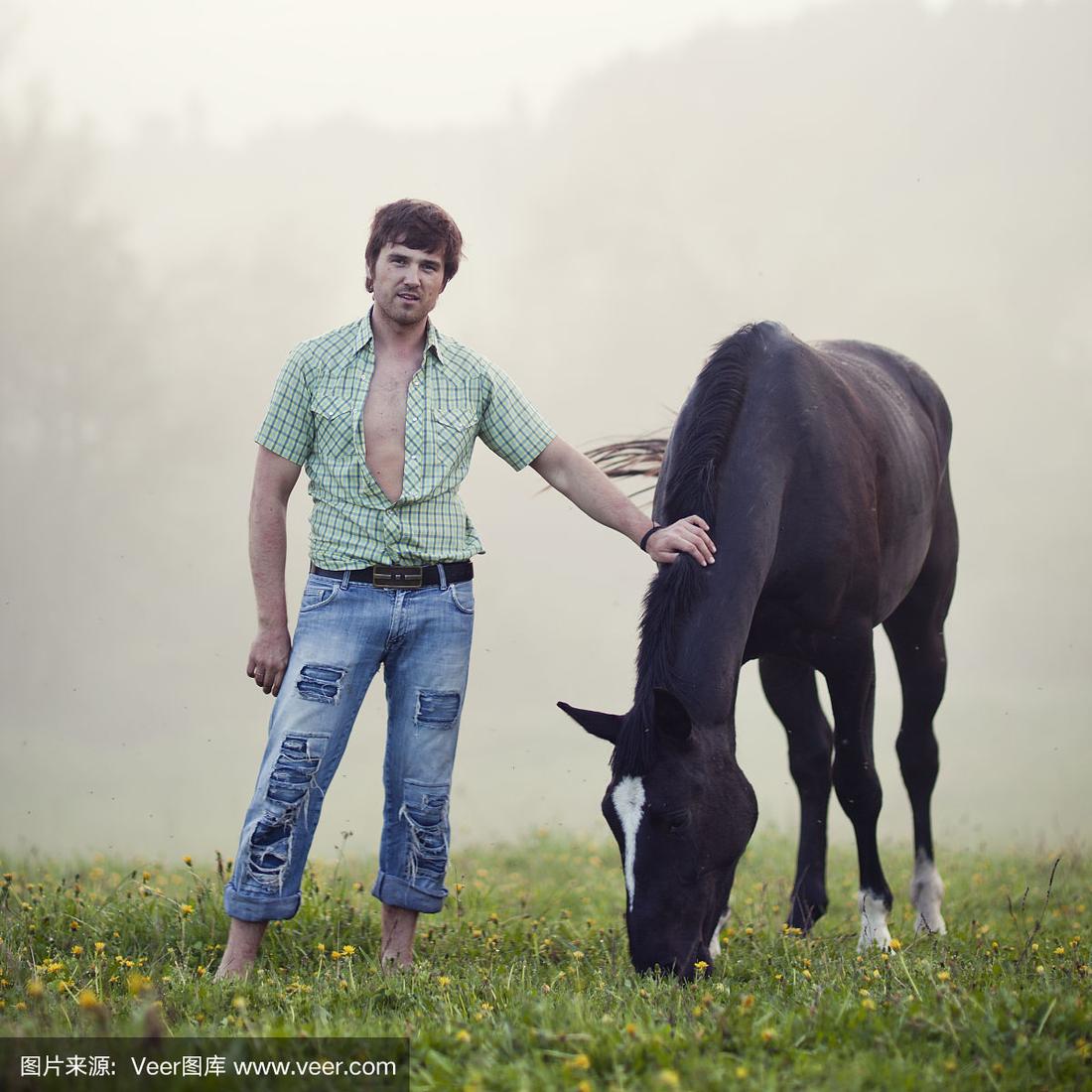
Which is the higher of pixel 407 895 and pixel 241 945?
pixel 407 895

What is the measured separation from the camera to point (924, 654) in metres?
6.95

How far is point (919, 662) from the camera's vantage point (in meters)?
6.97

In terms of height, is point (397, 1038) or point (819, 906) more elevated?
point (397, 1038)

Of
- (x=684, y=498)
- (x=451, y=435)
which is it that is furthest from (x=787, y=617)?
(x=451, y=435)

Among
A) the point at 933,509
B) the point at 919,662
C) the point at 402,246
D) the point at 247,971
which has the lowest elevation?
the point at 247,971

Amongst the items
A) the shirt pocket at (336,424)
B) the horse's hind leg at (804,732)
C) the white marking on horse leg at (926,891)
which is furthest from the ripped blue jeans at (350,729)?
the white marking on horse leg at (926,891)

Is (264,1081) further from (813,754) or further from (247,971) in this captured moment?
(813,754)

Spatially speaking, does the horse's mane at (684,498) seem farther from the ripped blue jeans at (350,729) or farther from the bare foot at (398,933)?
the bare foot at (398,933)

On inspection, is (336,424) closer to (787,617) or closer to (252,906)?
(252,906)

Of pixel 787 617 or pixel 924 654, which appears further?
pixel 924 654

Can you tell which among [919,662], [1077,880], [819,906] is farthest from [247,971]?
[1077,880]

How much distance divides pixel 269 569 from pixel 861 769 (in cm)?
286

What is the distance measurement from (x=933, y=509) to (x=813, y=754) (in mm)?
1497

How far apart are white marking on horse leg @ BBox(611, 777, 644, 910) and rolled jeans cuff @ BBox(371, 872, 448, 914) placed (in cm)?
97
